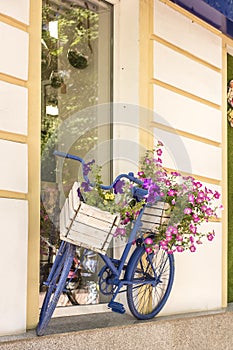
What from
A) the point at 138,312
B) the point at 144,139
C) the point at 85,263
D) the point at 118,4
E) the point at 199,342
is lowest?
the point at 199,342

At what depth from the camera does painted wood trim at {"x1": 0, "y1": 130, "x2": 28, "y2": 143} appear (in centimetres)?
300

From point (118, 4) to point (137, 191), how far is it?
141 centimetres

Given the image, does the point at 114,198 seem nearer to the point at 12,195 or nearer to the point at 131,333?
the point at 12,195

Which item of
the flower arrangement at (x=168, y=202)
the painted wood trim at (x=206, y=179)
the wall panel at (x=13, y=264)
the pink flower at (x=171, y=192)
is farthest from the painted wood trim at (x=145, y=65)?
the wall panel at (x=13, y=264)

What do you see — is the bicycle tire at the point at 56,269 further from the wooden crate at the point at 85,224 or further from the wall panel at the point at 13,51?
the wall panel at the point at 13,51

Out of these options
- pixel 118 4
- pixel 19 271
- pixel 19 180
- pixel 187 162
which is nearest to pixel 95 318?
pixel 19 271

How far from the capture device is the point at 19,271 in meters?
3.03

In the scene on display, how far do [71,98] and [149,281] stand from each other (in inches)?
46.1

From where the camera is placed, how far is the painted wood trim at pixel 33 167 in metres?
3.11

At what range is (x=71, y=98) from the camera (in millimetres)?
3758

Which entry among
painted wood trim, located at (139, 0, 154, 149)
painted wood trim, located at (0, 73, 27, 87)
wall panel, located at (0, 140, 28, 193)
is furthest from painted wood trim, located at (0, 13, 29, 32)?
painted wood trim, located at (139, 0, 154, 149)

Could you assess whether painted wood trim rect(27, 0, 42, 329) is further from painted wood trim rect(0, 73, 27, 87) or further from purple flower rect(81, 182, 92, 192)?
purple flower rect(81, 182, 92, 192)

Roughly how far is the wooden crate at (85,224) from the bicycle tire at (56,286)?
91 mm

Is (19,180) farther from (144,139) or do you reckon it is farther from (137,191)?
(144,139)
